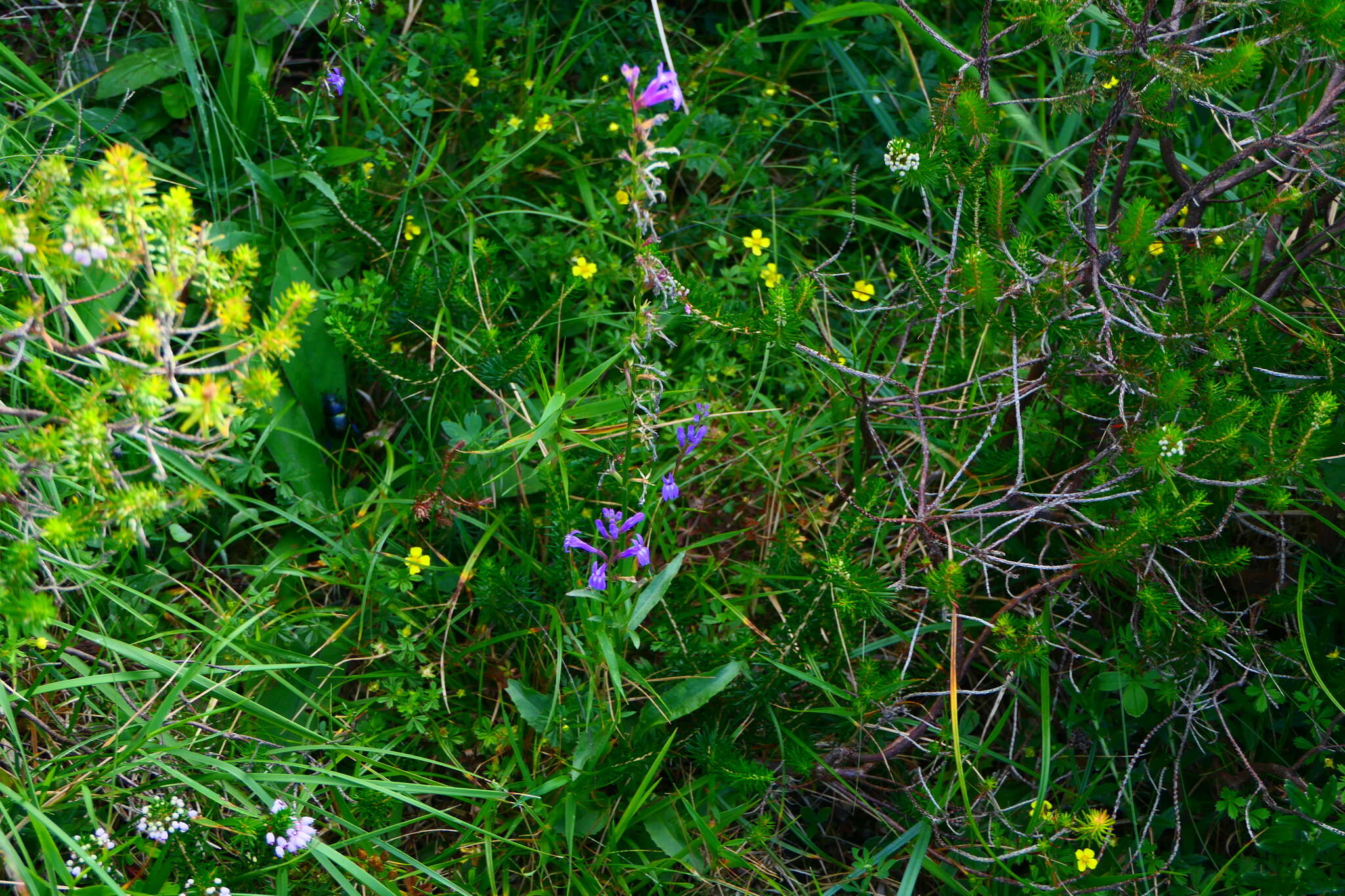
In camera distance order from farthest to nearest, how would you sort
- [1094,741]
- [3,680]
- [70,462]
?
[1094,741] → [3,680] → [70,462]

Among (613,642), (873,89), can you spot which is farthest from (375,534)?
(873,89)

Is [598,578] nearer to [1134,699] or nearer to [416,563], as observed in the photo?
[416,563]

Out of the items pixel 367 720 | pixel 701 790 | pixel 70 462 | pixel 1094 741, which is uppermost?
pixel 70 462

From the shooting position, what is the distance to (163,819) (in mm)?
1875

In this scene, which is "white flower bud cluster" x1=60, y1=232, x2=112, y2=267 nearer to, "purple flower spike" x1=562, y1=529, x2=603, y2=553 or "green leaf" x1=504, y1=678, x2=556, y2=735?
"purple flower spike" x1=562, y1=529, x2=603, y2=553

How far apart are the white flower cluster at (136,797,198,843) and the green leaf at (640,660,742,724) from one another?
2.90ft

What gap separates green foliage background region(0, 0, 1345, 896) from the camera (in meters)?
2.03

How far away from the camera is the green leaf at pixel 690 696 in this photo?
83.0 inches

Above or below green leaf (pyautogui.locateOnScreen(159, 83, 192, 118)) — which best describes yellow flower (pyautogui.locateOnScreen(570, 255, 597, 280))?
below

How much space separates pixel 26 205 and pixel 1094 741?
271cm

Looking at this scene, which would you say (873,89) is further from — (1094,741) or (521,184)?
(1094,741)

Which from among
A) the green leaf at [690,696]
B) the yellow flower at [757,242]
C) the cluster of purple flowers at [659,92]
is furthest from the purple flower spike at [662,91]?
the green leaf at [690,696]

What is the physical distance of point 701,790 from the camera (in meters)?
2.24

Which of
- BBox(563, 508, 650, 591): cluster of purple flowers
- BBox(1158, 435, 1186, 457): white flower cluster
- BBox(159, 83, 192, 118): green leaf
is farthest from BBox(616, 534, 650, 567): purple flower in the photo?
BBox(159, 83, 192, 118): green leaf
